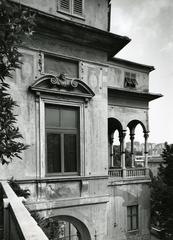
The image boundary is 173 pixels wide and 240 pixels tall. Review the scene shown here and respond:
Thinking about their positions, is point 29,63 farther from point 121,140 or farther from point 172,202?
point 172,202

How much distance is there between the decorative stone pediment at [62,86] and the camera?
28.0 feet

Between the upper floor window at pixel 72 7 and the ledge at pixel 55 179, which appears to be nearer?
the ledge at pixel 55 179

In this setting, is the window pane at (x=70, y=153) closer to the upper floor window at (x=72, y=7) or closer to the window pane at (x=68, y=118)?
the window pane at (x=68, y=118)

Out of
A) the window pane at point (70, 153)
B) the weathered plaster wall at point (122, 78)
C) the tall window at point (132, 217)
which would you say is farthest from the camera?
the weathered plaster wall at point (122, 78)

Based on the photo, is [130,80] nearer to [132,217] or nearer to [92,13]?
[92,13]

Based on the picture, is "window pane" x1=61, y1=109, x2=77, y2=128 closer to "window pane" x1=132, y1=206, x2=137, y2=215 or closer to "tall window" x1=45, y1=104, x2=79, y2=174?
"tall window" x1=45, y1=104, x2=79, y2=174

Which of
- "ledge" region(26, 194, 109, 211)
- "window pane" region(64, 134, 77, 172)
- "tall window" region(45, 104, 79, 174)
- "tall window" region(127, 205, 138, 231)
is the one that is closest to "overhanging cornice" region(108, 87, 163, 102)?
"tall window" region(45, 104, 79, 174)

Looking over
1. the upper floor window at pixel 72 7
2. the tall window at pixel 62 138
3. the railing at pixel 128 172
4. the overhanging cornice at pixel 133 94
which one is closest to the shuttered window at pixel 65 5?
the upper floor window at pixel 72 7

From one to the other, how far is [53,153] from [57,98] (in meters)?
2.16

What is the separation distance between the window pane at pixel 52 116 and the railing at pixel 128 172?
239 inches

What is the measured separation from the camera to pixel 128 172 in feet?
46.8

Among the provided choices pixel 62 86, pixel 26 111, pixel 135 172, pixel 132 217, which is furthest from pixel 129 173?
pixel 26 111

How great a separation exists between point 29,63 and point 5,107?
4736mm

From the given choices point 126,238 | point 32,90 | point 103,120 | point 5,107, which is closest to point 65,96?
point 32,90
